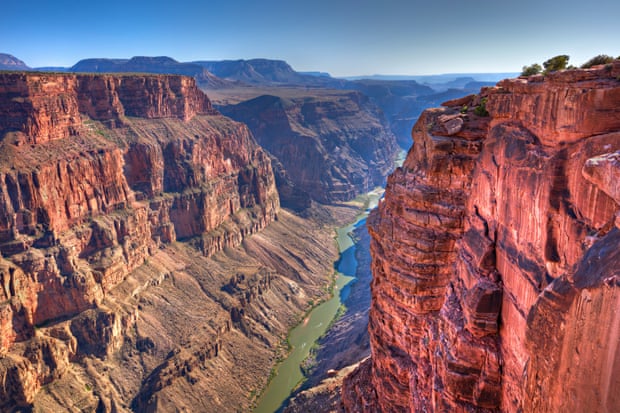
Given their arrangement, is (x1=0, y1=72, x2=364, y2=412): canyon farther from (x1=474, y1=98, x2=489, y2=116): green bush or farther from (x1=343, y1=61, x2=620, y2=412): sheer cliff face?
→ (x1=474, y1=98, x2=489, y2=116): green bush

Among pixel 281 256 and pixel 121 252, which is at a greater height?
pixel 121 252

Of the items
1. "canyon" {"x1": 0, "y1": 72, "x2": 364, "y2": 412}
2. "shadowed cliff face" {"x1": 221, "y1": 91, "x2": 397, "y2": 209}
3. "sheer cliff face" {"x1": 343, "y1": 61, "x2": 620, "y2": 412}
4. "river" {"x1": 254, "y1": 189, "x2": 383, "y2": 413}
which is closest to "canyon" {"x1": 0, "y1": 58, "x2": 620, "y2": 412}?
"sheer cliff face" {"x1": 343, "y1": 61, "x2": 620, "y2": 412}

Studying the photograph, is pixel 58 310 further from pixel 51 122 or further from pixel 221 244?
pixel 221 244

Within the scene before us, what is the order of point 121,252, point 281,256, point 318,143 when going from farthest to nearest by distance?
1. point 318,143
2. point 281,256
3. point 121,252

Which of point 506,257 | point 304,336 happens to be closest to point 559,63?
point 506,257

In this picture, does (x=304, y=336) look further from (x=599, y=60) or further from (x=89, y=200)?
(x=599, y=60)

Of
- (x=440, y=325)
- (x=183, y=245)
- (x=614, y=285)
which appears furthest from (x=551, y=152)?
(x=183, y=245)
